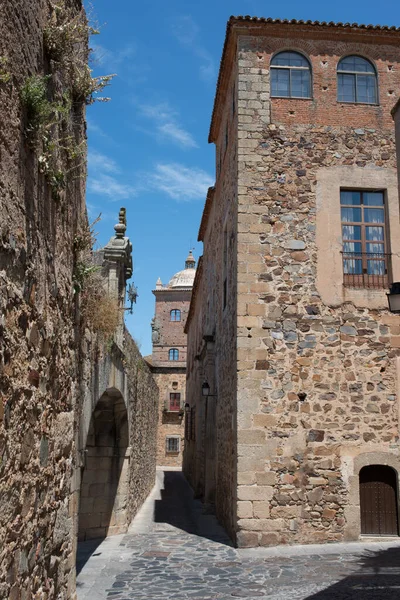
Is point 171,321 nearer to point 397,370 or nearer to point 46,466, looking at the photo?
point 397,370

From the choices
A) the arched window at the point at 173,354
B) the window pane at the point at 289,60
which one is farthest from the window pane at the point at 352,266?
the arched window at the point at 173,354

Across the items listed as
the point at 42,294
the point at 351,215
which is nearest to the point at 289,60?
the point at 351,215

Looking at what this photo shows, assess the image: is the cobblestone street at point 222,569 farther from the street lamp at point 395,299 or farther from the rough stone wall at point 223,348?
the street lamp at point 395,299

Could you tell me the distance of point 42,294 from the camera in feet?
13.1

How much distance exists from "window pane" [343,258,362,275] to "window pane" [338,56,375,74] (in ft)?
13.5

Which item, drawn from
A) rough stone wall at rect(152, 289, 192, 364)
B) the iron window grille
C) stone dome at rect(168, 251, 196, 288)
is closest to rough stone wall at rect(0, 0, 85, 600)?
rough stone wall at rect(152, 289, 192, 364)

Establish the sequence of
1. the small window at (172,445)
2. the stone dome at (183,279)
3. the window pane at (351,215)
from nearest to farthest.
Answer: the window pane at (351,215), the small window at (172,445), the stone dome at (183,279)

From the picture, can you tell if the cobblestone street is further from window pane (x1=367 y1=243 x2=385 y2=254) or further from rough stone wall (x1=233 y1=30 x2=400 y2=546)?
window pane (x1=367 y1=243 x2=385 y2=254)

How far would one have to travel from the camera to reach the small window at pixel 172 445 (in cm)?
3741

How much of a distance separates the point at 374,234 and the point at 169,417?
2844cm

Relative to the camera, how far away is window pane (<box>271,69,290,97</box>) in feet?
39.2

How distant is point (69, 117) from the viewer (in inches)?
194

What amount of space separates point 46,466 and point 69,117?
2.83 meters

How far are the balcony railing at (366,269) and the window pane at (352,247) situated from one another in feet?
0.13
